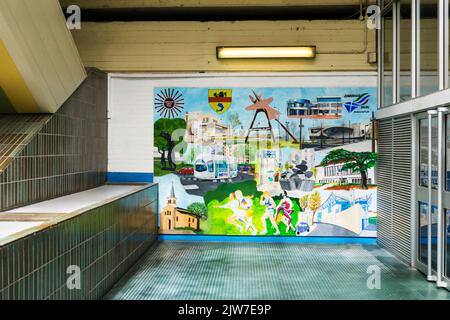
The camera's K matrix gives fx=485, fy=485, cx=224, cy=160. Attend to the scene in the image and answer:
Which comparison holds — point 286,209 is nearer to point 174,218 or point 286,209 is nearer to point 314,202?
point 314,202

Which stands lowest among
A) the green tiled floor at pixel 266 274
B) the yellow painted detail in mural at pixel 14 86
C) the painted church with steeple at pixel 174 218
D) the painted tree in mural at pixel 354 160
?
the green tiled floor at pixel 266 274

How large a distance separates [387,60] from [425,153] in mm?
1926

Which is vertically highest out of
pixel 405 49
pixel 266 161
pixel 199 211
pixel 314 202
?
pixel 405 49

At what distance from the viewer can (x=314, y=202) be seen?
728cm

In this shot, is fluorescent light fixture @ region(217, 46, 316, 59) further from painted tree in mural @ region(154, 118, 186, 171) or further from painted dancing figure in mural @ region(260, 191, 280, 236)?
painted dancing figure in mural @ region(260, 191, 280, 236)

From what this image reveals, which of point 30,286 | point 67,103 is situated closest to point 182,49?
point 67,103

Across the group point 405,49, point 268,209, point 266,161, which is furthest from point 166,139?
point 405,49

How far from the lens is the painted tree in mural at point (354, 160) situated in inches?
281

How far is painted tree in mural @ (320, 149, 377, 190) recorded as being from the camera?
7.14 metres

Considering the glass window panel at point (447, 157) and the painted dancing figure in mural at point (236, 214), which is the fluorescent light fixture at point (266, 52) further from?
the glass window panel at point (447, 157)

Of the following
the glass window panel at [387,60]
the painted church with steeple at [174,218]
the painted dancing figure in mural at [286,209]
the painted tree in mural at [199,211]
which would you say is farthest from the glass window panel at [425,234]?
the painted church with steeple at [174,218]

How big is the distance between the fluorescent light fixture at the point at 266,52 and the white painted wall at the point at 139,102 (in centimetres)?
31

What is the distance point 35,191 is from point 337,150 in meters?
4.34

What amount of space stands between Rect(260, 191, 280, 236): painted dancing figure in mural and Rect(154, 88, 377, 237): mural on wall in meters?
0.02
